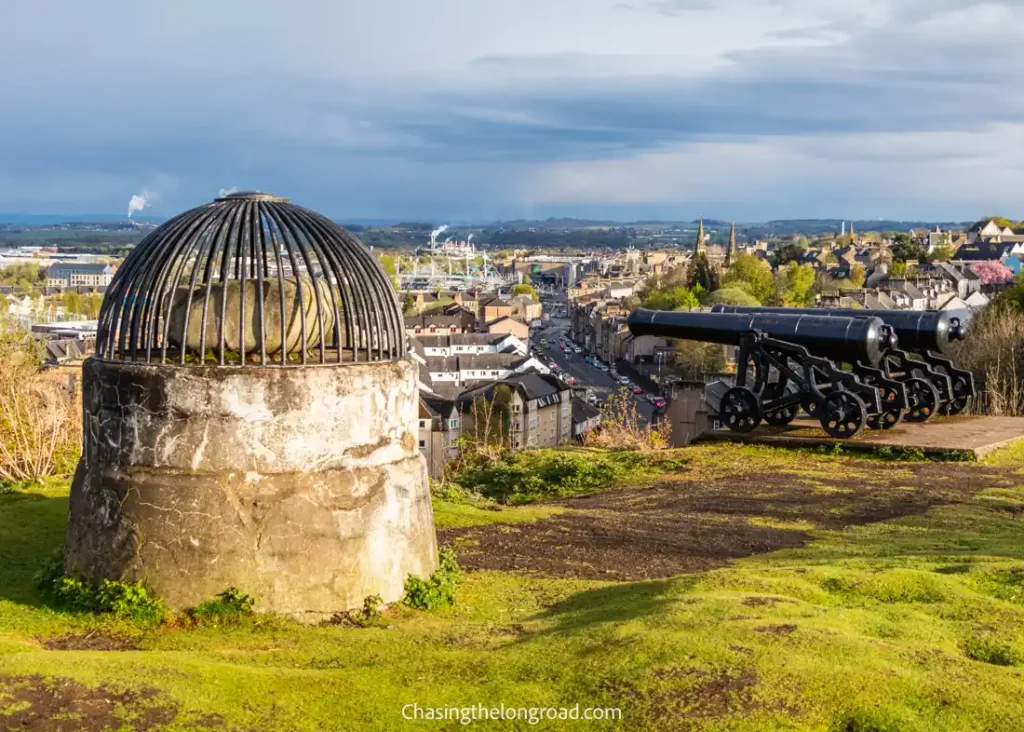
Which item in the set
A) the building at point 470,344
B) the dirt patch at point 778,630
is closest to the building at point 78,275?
the building at point 470,344

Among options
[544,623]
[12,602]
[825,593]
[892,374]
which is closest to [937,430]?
[892,374]

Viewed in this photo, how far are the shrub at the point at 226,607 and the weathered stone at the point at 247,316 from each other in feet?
6.77

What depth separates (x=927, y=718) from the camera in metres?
6.40

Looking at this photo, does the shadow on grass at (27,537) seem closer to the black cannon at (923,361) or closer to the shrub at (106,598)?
the shrub at (106,598)

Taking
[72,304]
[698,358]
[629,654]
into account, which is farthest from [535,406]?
[72,304]

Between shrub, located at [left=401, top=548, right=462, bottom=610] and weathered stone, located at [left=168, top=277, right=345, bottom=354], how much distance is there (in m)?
2.32

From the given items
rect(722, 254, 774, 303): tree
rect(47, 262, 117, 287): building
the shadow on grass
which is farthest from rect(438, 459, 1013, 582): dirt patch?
rect(47, 262, 117, 287): building

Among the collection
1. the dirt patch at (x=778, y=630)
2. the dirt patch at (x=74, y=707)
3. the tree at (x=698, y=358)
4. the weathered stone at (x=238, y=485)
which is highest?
the weathered stone at (x=238, y=485)

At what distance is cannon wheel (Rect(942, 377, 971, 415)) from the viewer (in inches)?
891

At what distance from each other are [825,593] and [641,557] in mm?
2961

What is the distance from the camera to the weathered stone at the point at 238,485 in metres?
9.00

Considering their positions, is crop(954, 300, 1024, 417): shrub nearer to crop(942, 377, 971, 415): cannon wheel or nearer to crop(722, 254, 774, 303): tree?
crop(942, 377, 971, 415): cannon wheel

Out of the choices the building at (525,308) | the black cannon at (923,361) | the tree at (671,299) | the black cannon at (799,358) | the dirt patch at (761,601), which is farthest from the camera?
the building at (525,308)

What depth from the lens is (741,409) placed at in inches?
845
